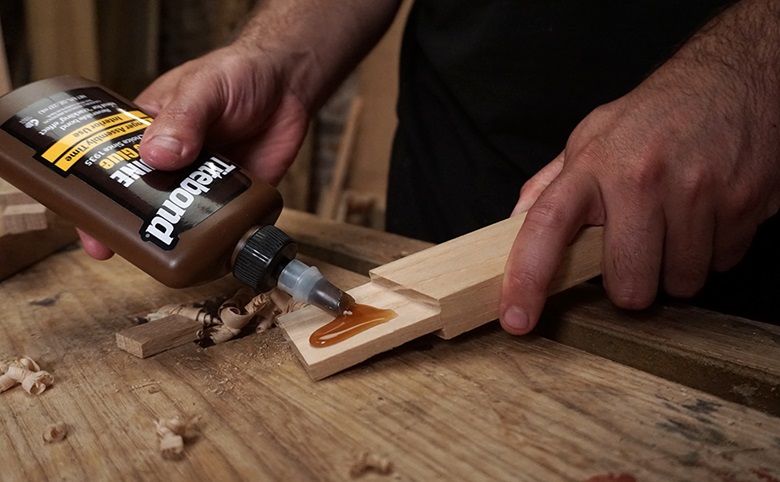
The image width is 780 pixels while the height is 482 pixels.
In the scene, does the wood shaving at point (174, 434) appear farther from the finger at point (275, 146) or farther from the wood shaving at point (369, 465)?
the finger at point (275, 146)

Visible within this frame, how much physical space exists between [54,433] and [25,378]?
0.12m

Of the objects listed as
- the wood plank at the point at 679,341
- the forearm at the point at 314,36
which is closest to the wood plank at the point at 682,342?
the wood plank at the point at 679,341

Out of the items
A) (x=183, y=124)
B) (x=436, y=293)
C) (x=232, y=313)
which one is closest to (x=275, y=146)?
(x=183, y=124)

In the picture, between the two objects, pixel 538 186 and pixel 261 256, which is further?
pixel 538 186

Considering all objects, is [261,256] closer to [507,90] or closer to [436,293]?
[436,293]

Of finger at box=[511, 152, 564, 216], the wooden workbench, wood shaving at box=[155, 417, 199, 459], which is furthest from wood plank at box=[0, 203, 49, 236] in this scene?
finger at box=[511, 152, 564, 216]

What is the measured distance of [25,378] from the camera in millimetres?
643

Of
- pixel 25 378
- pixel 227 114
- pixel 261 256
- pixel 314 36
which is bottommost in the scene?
pixel 25 378

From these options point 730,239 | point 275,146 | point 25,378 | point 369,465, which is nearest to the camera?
point 369,465

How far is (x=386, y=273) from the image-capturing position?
714 mm

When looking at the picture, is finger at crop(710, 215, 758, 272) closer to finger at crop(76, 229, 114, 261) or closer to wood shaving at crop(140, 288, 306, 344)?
wood shaving at crop(140, 288, 306, 344)

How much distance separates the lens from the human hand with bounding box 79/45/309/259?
2.47ft

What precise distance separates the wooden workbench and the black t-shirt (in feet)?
1.33

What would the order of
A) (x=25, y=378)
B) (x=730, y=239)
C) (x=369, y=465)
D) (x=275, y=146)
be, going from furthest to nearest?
(x=275, y=146)
(x=730, y=239)
(x=25, y=378)
(x=369, y=465)
